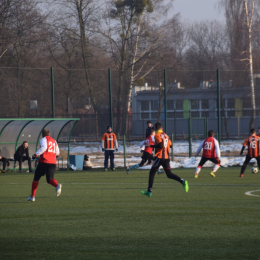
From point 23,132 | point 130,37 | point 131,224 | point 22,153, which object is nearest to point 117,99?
point 130,37

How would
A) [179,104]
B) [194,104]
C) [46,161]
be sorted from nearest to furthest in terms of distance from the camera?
[46,161], [194,104], [179,104]

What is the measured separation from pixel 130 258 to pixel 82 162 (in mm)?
15847

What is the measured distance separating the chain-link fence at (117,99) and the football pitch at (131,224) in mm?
13871

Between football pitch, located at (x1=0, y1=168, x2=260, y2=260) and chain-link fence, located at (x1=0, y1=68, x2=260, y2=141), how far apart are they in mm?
13871

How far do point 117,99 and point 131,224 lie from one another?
2969 cm

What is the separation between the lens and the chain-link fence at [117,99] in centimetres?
3291

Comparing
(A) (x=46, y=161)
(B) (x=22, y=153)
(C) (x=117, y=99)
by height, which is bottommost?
(B) (x=22, y=153)

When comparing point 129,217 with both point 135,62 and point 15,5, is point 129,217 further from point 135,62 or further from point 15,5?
point 135,62

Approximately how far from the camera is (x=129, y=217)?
849 cm

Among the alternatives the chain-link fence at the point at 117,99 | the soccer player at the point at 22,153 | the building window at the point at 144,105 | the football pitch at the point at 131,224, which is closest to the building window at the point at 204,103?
the chain-link fence at the point at 117,99

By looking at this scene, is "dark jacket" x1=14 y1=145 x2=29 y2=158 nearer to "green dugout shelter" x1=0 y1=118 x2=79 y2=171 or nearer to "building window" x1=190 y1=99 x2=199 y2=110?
"green dugout shelter" x1=0 y1=118 x2=79 y2=171

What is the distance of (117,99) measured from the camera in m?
37.2

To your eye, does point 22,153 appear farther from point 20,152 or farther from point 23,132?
point 23,132

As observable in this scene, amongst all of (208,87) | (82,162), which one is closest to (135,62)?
(208,87)
